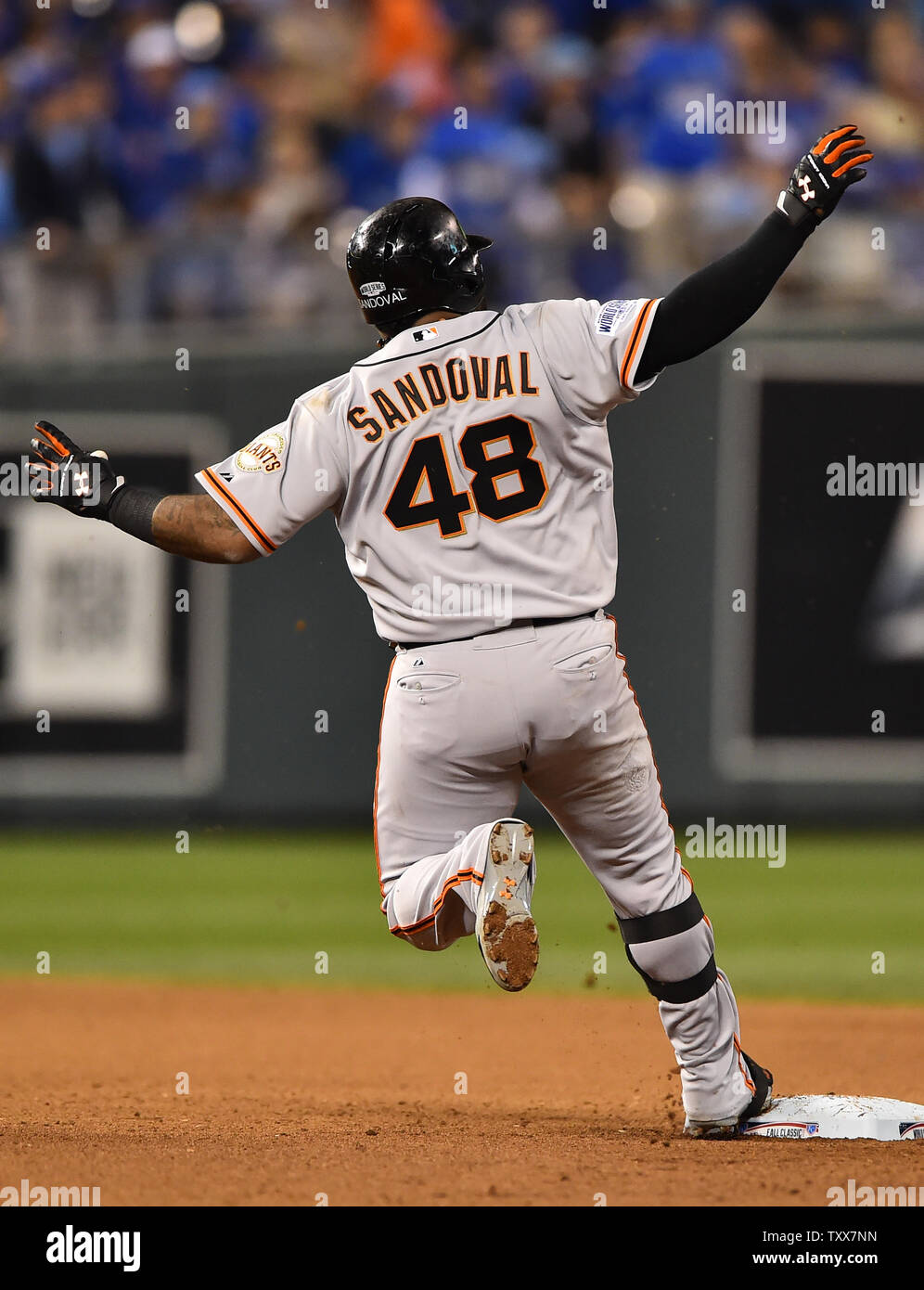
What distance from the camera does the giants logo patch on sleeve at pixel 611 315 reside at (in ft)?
13.1

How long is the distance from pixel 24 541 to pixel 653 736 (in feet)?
11.4

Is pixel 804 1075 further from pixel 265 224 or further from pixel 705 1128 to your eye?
pixel 265 224

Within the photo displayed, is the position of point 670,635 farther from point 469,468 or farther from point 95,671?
point 469,468

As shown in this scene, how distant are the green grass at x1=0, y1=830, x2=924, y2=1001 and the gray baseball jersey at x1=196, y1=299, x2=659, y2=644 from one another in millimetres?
3080

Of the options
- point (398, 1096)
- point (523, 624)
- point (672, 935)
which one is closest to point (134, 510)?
point (523, 624)

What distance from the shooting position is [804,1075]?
5383 mm

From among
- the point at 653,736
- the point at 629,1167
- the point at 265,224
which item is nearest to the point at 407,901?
the point at 629,1167

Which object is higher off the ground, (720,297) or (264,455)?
(720,297)

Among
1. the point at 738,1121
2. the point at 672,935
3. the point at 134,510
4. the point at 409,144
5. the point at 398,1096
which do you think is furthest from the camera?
the point at 409,144

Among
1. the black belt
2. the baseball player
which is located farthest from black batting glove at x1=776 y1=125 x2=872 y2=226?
Answer: the black belt

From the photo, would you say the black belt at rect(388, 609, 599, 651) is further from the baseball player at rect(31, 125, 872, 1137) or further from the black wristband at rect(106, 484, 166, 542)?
the black wristband at rect(106, 484, 166, 542)

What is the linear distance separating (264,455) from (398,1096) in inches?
82.4

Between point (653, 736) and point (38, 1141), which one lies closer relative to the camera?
point (38, 1141)

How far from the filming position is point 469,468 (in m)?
3.99
